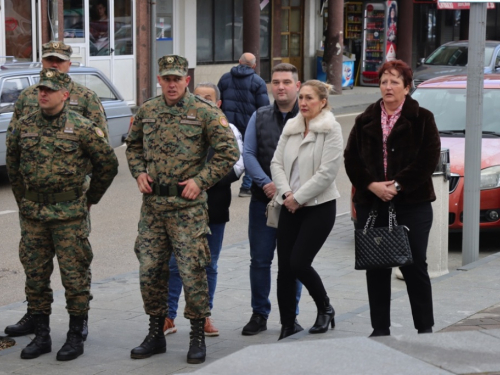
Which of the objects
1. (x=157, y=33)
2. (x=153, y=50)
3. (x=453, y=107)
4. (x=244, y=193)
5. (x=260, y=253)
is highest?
(x=157, y=33)

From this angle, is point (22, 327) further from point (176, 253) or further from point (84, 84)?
point (84, 84)

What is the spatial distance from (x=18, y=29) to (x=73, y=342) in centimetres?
1584

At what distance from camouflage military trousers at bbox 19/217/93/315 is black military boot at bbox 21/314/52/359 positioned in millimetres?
53

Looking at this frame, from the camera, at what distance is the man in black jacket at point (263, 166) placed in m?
6.74

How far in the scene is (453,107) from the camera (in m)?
11.2

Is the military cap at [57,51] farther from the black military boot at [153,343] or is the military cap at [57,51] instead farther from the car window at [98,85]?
the car window at [98,85]

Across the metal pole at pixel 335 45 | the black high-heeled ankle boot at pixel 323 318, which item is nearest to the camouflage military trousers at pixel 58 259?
the black high-heeled ankle boot at pixel 323 318

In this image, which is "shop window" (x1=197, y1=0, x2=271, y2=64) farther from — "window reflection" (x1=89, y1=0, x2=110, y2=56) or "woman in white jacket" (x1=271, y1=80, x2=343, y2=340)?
"woman in white jacket" (x1=271, y1=80, x2=343, y2=340)

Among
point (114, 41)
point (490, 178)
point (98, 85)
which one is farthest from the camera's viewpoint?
point (114, 41)

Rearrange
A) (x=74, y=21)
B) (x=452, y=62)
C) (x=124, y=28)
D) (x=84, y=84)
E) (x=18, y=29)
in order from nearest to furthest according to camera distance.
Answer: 1. (x=84, y=84)
2. (x=18, y=29)
3. (x=74, y=21)
4. (x=124, y=28)
5. (x=452, y=62)

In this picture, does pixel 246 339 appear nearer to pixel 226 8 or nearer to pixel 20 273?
pixel 20 273

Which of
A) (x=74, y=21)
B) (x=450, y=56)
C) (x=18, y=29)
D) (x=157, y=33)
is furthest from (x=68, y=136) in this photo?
(x=450, y=56)

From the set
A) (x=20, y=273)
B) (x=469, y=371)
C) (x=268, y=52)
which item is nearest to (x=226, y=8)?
(x=268, y=52)

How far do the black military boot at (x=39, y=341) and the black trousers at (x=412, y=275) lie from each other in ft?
6.77
